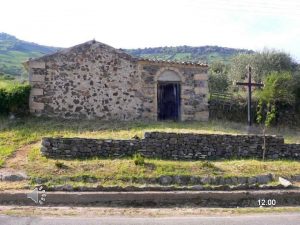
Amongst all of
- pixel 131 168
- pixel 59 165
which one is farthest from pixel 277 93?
pixel 59 165

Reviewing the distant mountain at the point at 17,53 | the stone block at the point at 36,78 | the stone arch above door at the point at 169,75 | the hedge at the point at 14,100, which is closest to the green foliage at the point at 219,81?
the stone arch above door at the point at 169,75

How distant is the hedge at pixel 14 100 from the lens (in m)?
19.9

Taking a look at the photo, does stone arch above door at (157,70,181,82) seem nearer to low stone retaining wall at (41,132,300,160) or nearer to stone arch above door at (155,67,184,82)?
stone arch above door at (155,67,184,82)

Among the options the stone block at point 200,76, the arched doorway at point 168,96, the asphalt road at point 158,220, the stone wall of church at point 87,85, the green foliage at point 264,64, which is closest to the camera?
the asphalt road at point 158,220

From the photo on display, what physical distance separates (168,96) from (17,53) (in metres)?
49.3

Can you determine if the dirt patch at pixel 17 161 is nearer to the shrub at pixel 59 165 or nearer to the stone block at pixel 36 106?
the shrub at pixel 59 165

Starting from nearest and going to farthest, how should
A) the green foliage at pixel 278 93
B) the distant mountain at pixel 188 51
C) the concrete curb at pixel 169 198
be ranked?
the concrete curb at pixel 169 198 < the green foliage at pixel 278 93 < the distant mountain at pixel 188 51

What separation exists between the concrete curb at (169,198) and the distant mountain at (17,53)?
134 feet

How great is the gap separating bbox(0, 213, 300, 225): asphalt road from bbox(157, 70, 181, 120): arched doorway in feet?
41.4

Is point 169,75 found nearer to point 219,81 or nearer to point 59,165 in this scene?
point 219,81

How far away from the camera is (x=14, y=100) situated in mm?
19984

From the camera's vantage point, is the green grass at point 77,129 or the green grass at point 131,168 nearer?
the green grass at point 131,168

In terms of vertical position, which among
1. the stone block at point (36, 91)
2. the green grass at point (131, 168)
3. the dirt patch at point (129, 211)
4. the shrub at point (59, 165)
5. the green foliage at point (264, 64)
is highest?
the green foliage at point (264, 64)

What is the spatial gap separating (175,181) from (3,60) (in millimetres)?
50173
